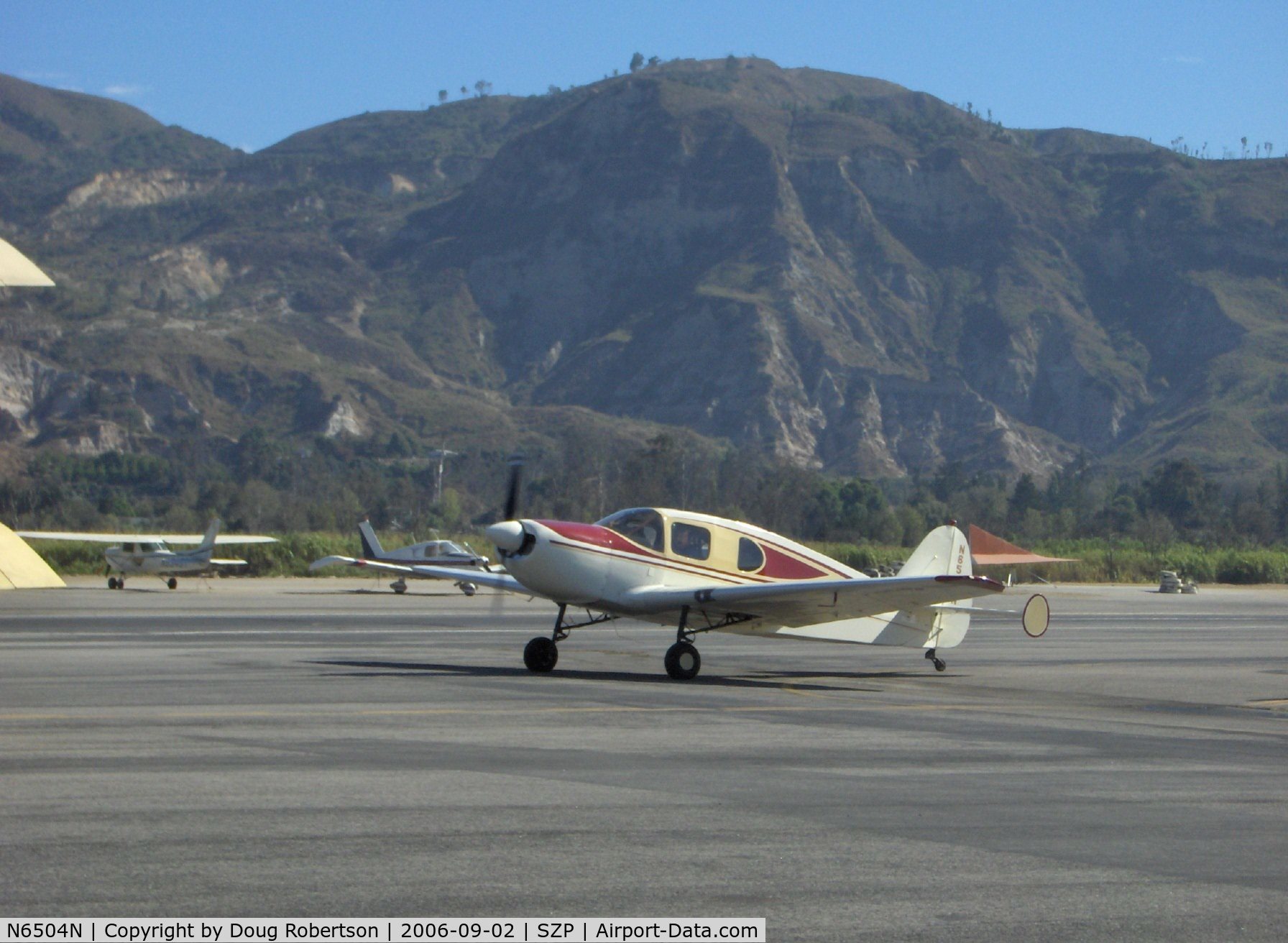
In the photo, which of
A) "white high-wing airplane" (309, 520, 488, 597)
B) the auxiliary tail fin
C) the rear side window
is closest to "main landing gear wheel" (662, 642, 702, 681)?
the rear side window

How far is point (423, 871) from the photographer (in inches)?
288

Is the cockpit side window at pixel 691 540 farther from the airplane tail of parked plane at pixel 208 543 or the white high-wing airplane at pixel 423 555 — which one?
the airplane tail of parked plane at pixel 208 543

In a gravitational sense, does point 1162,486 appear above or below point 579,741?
above

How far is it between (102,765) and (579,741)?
3.91 m

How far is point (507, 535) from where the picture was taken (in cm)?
1859

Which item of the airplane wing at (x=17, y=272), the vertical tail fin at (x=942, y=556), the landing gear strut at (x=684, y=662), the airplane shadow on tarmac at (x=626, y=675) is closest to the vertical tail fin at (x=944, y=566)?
the vertical tail fin at (x=942, y=556)

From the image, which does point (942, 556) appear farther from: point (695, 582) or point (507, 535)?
point (507, 535)

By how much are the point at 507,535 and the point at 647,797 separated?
9186mm

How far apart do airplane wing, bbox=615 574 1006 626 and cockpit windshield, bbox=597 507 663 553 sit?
64 cm

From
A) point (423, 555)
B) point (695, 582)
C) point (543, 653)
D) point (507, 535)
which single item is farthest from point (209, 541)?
point (507, 535)

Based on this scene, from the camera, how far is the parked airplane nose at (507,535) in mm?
18547

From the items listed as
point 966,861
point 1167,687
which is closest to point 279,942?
point 966,861

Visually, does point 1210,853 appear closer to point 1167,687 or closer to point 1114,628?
point 1167,687

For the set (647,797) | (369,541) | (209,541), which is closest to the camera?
(647,797)
